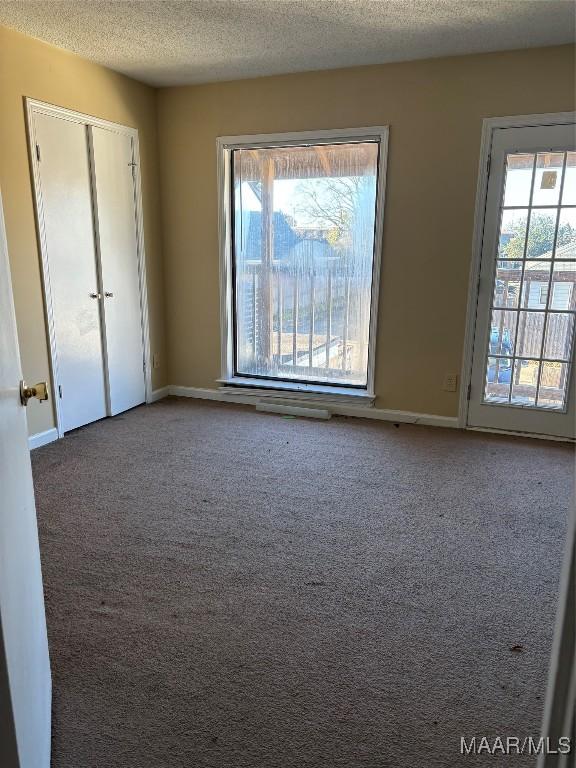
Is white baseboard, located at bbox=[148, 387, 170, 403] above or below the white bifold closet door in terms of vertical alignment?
below

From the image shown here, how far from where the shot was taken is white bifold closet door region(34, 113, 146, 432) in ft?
11.8

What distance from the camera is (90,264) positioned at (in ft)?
12.9

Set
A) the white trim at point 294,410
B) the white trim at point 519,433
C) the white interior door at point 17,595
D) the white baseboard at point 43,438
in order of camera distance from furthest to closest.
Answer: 1. the white trim at point 294,410
2. the white trim at point 519,433
3. the white baseboard at point 43,438
4. the white interior door at point 17,595

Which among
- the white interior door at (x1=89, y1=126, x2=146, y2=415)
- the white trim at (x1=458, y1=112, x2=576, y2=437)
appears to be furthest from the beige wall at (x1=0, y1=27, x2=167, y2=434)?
the white trim at (x1=458, y1=112, x2=576, y2=437)

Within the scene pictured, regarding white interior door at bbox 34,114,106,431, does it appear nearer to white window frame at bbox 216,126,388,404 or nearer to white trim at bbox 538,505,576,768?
white window frame at bbox 216,126,388,404

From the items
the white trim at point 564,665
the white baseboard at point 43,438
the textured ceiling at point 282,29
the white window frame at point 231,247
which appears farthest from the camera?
the white window frame at point 231,247

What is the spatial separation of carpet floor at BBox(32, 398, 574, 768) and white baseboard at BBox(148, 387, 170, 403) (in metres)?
A: 1.14

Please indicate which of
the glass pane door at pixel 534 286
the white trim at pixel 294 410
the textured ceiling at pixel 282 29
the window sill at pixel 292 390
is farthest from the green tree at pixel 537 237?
the white trim at pixel 294 410

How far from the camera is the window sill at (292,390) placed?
4352mm

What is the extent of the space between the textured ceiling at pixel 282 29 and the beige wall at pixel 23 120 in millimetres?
119

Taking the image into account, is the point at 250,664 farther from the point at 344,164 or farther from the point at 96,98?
the point at 96,98

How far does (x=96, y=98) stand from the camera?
3832mm

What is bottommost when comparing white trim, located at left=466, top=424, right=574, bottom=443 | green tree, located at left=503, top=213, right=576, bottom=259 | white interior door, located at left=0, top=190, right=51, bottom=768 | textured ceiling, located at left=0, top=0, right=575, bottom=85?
white trim, located at left=466, top=424, right=574, bottom=443

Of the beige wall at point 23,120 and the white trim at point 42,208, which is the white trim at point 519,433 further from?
the beige wall at point 23,120
